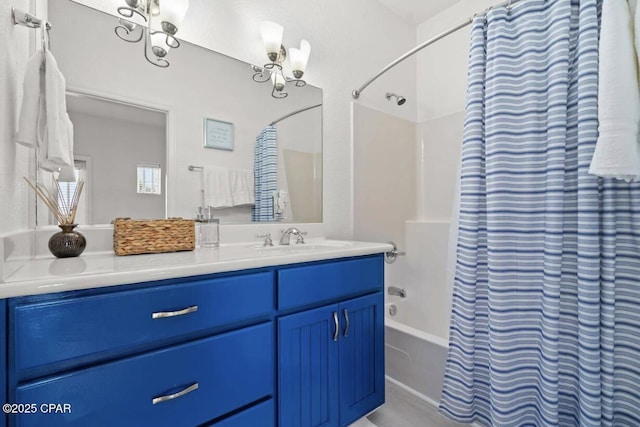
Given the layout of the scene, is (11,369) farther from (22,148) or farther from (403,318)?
Answer: (403,318)

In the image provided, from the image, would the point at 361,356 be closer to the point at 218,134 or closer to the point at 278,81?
the point at 218,134

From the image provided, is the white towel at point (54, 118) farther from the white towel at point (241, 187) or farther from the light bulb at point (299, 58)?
the light bulb at point (299, 58)

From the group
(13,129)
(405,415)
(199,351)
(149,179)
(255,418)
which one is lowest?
(405,415)

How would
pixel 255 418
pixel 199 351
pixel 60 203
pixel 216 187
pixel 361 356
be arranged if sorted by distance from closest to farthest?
1. pixel 199 351
2. pixel 255 418
3. pixel 60 203
4. pixel 361 356
5. pixel 216 187

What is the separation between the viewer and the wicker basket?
1.06m

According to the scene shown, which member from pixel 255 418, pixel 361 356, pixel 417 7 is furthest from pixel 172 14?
pixel 417 7

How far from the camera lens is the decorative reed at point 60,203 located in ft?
3.31

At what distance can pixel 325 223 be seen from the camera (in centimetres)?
185

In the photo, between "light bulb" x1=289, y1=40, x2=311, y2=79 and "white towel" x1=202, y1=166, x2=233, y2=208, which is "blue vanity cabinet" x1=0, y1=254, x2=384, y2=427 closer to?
"white towel" x1=202, y1=166, x2=233, y2=208

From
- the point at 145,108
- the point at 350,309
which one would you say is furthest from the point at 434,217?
the point at 145,108

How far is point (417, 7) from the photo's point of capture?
7.28ft

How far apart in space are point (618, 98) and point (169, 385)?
1536mm

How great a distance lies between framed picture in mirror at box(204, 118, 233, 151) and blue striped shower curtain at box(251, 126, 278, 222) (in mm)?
156

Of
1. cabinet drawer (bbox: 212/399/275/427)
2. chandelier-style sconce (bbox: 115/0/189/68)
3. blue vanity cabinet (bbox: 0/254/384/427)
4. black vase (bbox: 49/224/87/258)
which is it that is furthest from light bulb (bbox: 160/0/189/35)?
cabinet drawer (bbox: 212/399/275/427)
